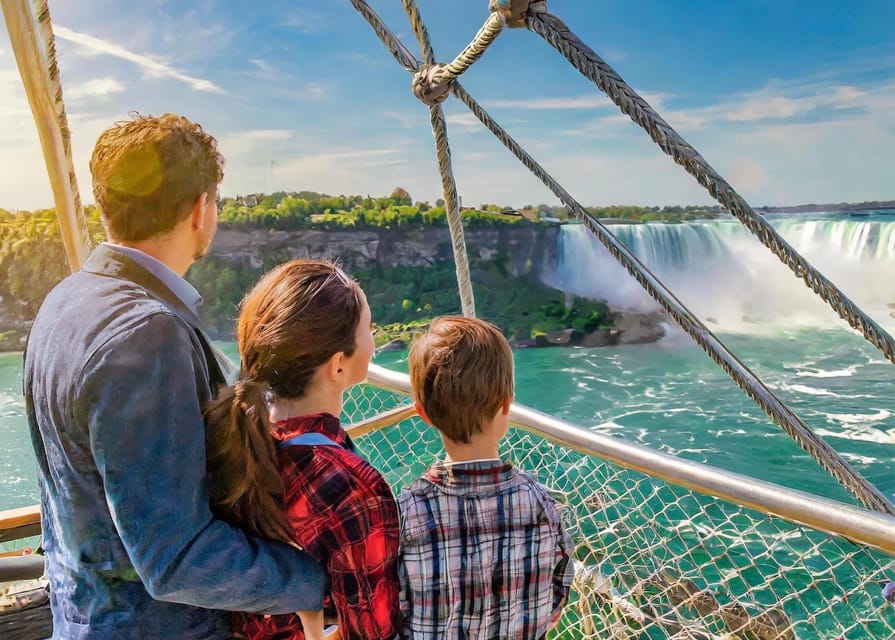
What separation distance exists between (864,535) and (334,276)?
27.3 inches

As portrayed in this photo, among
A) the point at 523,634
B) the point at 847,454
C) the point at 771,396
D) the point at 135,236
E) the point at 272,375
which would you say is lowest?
the point at 847,454

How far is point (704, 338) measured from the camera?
1214 mm

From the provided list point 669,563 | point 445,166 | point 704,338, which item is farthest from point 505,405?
point 445,166

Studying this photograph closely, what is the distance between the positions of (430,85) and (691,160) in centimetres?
63

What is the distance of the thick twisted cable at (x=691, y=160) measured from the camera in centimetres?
93

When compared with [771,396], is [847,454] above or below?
below

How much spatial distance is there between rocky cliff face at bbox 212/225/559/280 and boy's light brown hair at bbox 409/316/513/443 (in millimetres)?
26410

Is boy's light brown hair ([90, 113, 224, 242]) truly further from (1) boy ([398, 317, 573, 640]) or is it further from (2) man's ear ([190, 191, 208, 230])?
(1) boy ([398, 317, 573, 640])

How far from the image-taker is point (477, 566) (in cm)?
75

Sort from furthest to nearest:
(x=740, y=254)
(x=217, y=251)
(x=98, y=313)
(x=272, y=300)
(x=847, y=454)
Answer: (x=217, y=251) < (x=740, y=254) < (x=847, y=454) < (x=272, y=300) < (x=98, y=313)

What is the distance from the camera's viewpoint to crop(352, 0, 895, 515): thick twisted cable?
3.67 ft

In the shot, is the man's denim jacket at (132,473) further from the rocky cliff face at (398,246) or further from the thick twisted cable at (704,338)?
the rocky cliff face at (398,246)

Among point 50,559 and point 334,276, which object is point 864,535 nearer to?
point 334,276

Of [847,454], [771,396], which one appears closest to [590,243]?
[847,454]
